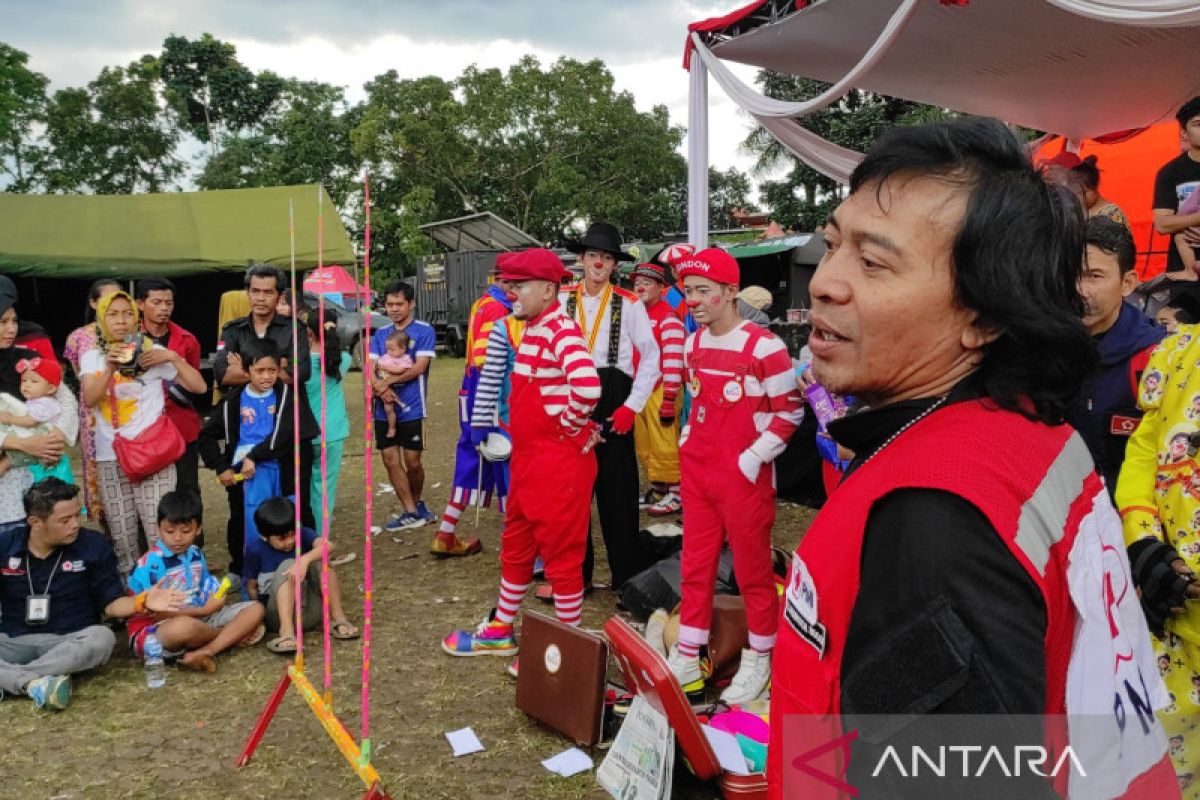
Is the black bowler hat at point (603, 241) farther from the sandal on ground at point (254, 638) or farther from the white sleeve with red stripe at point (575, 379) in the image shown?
the sandal on ground at point (254, 638)

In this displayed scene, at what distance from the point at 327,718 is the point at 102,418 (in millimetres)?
3024

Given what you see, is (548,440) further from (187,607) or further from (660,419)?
(660,419)

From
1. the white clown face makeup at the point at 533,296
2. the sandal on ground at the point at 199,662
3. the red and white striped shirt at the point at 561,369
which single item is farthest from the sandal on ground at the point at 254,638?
the white clown face makeup at the point at 533,296

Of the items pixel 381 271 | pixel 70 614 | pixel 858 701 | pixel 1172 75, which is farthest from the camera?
pixel 381 271

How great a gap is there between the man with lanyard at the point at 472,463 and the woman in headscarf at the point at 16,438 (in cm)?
234

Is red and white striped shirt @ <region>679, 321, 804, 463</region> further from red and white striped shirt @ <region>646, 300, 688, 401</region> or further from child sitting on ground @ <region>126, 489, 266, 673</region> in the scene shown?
child sitting on ground @ <region>126, 489, 266, 673</region>

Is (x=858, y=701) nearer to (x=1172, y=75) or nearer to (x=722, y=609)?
(x=722, y=609)

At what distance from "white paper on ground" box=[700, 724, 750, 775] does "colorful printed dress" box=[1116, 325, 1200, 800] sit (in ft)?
4.37

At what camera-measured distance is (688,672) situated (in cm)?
385

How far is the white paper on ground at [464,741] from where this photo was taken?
3.42 metres

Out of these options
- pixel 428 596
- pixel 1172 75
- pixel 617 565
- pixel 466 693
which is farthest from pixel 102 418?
pixel 1172 75

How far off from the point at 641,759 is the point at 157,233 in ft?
41.6

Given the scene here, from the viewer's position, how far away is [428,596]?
5.30 meters

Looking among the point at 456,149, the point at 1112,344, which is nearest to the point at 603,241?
the point at 1112,344
